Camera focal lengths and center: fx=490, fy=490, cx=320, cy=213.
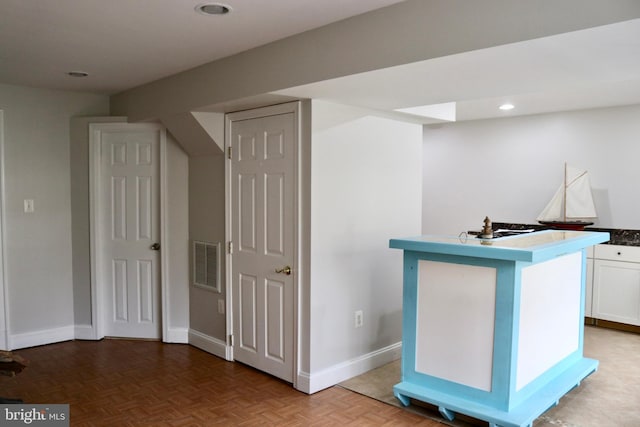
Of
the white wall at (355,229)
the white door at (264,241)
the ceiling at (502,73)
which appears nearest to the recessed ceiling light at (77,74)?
the white door at (264,241)

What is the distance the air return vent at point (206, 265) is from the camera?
13.7 feet

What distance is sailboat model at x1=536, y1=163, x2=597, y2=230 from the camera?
197 inches

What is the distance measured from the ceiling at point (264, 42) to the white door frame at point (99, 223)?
76 centimetres

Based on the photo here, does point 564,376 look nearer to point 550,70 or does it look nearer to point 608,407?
point 608,407

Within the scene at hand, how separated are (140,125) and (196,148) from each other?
0.66 meters

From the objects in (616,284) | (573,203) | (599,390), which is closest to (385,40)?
(599,390)

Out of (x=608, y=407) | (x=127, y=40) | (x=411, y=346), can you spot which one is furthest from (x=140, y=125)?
(x=608, y=407)

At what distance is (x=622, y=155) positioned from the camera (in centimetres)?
500

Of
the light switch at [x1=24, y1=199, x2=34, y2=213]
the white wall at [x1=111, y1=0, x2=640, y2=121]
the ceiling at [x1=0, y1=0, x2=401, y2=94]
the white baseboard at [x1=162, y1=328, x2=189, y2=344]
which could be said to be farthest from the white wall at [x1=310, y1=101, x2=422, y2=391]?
the light switch at [x1=24, y1=199, x2=34, y2=213]

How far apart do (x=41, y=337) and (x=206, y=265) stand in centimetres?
167

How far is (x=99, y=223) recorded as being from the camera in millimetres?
4602

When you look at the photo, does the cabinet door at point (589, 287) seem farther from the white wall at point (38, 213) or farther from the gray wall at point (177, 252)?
the white wall at point (38, 213)

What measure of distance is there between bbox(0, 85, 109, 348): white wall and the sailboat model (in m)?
4.83

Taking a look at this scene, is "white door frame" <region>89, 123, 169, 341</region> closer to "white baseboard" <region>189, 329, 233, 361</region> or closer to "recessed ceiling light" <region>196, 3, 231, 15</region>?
"white baseboard" <region>189, 329, 233, 361</region>
